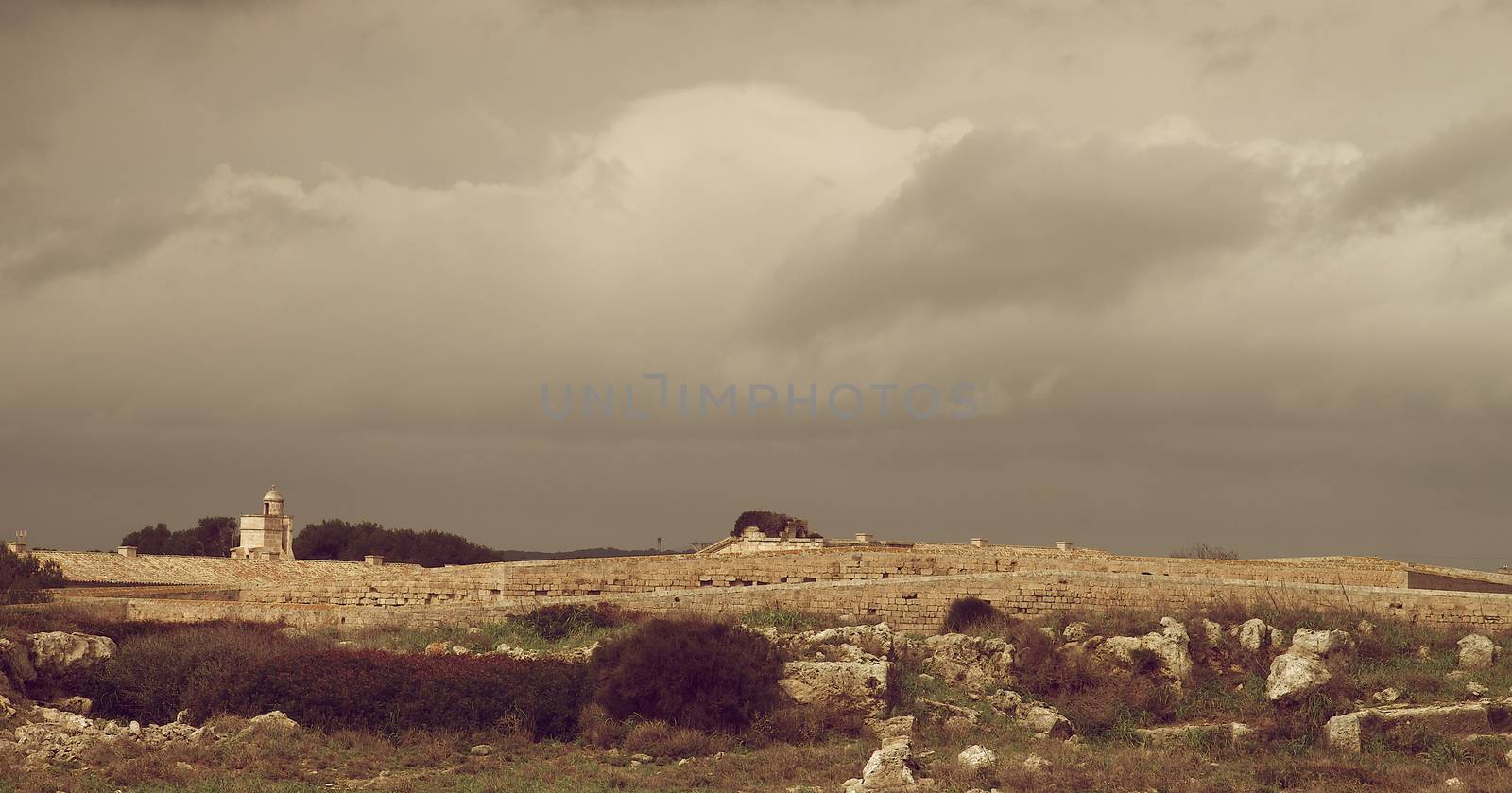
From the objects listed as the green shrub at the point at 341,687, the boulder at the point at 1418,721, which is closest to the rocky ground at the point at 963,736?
the boulder at the point at 1418,721

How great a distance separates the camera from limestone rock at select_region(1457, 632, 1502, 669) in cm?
2473

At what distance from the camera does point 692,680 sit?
23.3 m

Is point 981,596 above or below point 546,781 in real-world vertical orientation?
above

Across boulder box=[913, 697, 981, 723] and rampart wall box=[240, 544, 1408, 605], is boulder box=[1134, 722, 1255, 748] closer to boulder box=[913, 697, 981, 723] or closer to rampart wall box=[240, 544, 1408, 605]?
boulder box=[913, 697, 981, 723]

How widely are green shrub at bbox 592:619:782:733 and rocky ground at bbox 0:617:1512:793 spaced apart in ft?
2.37

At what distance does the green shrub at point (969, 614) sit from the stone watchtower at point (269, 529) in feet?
175

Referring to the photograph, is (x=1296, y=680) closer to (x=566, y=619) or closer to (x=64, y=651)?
(x=566, y=619)

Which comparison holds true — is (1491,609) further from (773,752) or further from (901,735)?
(773,752)

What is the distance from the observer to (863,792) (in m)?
17.6

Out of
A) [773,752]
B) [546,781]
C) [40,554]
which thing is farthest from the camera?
[40,554]

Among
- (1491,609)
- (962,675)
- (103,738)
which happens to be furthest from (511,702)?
(1491,609)

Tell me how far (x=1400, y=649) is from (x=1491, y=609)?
A: 2939mm

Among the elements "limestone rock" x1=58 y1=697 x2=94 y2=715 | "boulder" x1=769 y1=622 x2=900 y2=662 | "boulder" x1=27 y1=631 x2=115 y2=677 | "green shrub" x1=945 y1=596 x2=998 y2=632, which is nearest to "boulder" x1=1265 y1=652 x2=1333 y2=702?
"green shrub" x1=945 y1=596 x2=998 y2=632

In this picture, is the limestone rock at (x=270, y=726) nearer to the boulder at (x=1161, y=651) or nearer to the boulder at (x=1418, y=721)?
the boulder at (x=1161, y=651)
